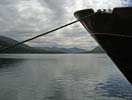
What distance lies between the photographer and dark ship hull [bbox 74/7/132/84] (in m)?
9.39

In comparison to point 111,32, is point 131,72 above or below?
below

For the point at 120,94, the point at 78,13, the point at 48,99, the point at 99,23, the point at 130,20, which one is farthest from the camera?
the point at 120,94

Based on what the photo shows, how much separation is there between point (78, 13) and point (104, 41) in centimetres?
138

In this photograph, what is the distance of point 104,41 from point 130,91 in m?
19.0

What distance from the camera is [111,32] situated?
9.81m

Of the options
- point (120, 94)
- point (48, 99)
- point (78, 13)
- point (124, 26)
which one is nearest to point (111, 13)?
point (124, 26)

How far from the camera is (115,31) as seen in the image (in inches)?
381

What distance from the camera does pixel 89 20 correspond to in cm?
1030

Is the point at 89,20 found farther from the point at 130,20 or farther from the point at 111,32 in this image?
the point at 130,20

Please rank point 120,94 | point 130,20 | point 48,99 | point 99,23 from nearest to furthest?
point 130,20, point 99,23, point 48,99, point 120,94

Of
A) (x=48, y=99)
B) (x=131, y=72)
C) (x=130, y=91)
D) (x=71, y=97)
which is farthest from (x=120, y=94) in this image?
(x=131, y=72)

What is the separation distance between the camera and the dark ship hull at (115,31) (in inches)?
370

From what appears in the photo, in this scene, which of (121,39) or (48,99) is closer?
(121,39)

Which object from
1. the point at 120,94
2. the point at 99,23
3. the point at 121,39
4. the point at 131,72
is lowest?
the point at 120,94
